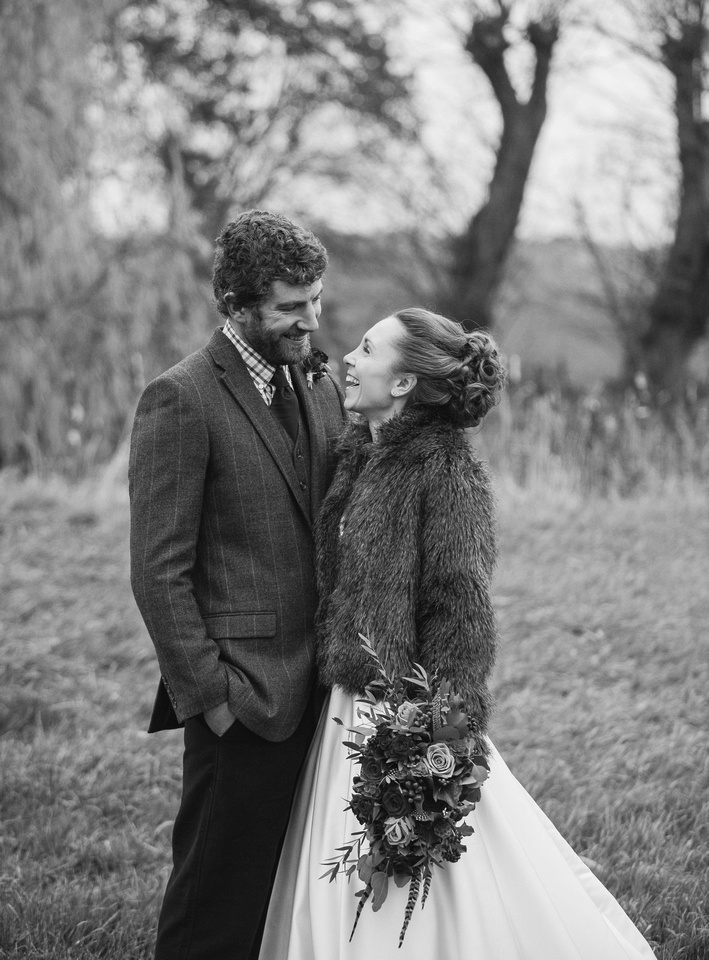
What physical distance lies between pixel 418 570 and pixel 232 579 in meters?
0.47

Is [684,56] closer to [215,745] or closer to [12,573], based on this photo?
[12,573]

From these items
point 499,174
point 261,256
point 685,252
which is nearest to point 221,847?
point 261,256

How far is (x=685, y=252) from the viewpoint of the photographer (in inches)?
481

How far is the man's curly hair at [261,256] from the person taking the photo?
2369mm

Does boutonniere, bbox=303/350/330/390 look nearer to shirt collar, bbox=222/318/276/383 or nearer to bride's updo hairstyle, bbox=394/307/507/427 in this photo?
shirt collar, bbox=222/318/276/383

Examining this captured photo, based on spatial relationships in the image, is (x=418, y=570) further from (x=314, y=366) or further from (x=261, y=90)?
(x=261, y=90)

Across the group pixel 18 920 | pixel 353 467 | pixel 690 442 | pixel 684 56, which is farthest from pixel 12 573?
pixel 684 56

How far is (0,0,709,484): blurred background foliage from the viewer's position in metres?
8.06

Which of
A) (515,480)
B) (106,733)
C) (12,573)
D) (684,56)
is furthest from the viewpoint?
(684,56)

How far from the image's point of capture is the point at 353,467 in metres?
2.52

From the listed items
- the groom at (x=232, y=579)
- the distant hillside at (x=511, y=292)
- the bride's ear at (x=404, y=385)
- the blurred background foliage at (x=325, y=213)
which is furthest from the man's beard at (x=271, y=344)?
the distant hillside at (x=511, y=292)

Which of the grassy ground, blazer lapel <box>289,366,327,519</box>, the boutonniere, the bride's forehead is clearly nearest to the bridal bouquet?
blazer lapel <box>289,366,327,519</box>

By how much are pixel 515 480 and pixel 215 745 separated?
576 centimetres

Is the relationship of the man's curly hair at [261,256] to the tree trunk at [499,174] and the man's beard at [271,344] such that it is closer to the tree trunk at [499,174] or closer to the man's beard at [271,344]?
the man's beard at [271,344]
